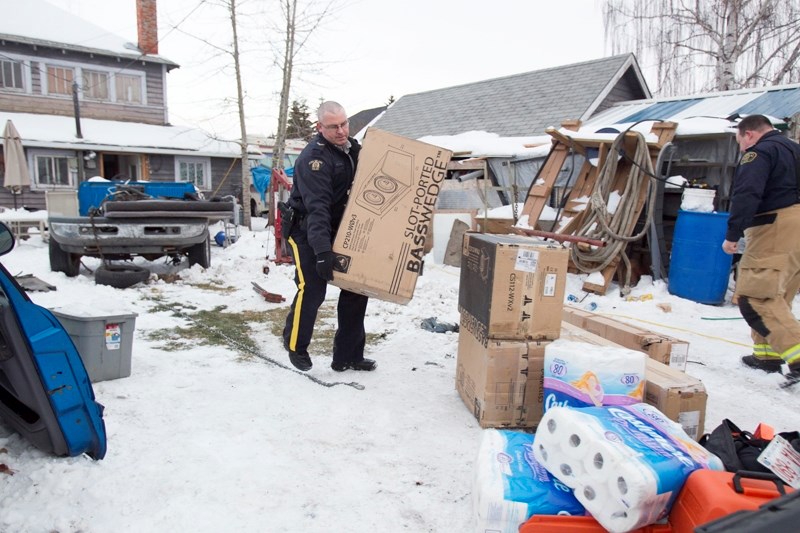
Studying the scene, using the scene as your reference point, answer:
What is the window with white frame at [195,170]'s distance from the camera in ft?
70.9

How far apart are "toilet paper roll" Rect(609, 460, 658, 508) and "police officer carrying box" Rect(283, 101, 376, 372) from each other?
7.59ft

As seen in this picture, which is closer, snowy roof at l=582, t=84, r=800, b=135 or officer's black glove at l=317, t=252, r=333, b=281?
officer's black glove at l=317, t=252, r=333, b=281

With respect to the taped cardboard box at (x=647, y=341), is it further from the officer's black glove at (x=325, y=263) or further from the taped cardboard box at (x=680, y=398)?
the officer's black glove at (x=325, y=263)

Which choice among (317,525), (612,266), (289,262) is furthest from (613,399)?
(289,262)

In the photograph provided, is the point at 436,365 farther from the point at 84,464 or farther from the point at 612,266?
the point at 612,266

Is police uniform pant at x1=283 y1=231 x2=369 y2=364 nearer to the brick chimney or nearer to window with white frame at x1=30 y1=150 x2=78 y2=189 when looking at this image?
window with white frame at x1=30 y1=150 x2=78 y2=189

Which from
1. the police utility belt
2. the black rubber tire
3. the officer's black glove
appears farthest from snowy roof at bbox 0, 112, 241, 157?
the officer's black glove

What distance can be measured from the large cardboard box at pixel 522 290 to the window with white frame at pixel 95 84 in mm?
22671

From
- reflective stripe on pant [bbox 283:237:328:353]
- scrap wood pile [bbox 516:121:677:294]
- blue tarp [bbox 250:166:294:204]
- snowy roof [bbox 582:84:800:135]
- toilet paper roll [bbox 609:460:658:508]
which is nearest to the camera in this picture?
toilet paper roll [bbox 609:460:658:508]

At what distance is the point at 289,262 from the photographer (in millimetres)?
9062

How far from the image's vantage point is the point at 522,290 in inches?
121

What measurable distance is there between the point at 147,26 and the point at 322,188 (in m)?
22.8

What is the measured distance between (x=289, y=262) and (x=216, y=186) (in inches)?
607

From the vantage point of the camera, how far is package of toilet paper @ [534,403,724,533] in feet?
5.79
